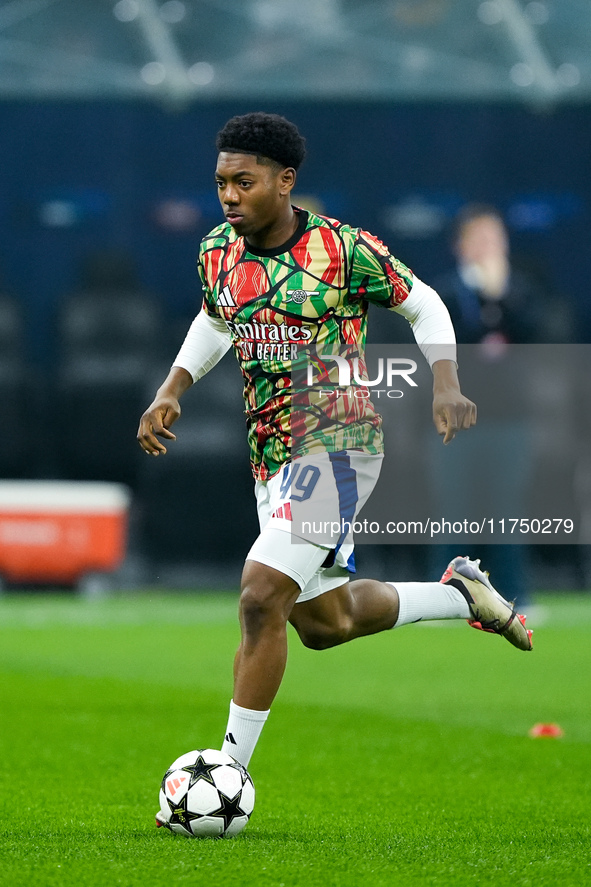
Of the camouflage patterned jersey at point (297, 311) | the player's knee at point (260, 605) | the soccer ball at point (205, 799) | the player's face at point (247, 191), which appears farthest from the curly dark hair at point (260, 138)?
the soccer ball at point (205, 799)

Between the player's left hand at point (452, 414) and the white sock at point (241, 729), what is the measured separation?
35.8 inches

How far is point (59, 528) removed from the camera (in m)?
12.1

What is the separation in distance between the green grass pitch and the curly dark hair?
1852 mm

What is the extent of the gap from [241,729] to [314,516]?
2.01 ft

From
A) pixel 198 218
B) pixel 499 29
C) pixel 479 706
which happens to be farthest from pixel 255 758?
pixel 198 218

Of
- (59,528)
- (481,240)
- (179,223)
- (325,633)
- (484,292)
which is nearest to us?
(325,633)

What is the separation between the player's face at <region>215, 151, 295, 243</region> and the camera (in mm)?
4098

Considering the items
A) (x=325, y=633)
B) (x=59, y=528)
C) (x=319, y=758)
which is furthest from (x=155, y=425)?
(x=59, y=528)

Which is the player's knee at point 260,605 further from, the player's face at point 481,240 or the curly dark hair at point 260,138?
the player's face at point 481,240

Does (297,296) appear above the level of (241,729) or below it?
above

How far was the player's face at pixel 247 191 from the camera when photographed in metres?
4.10

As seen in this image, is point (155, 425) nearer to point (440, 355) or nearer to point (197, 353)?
point (197, 353)

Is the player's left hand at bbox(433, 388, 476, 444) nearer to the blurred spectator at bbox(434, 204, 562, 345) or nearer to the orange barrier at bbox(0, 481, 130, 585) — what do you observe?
the blurred spectator at bbox(434, 204, 562, 345)

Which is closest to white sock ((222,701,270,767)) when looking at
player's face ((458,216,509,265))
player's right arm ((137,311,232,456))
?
player's right arm ((137,311,232,456))
